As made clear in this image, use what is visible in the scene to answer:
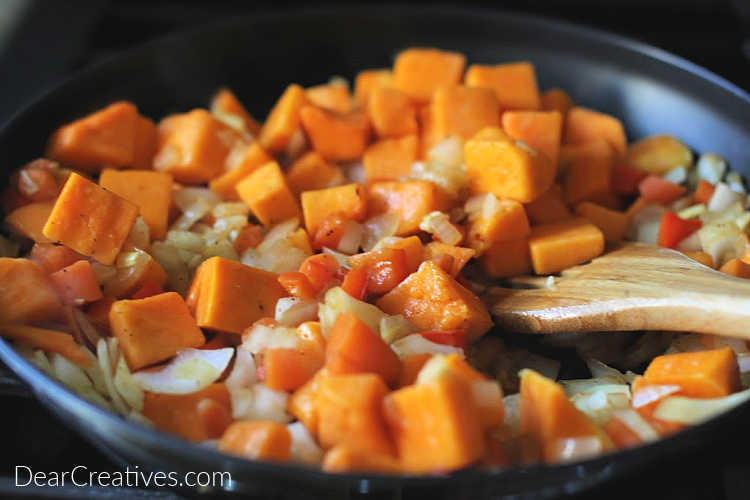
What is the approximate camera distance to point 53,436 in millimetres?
1835

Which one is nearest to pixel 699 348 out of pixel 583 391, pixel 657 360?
pixel 657 360

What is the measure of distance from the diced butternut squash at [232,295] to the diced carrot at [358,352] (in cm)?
26

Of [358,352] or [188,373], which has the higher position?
[358,352]

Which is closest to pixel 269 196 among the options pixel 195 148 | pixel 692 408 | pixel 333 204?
pixel 333 204

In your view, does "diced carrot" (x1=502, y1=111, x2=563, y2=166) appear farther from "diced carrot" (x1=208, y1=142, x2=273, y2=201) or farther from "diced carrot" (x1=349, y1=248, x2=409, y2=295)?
"diced carrot" (x1=208, y1=142, x2=273, y2=201)

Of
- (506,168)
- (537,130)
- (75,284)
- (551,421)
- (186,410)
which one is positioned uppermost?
(537,130)

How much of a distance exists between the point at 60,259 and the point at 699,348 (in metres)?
1.52

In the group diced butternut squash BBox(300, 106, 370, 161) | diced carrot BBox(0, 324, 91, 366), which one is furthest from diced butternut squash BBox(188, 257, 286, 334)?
diced butternut squash BBox(300, 106, 370, 161)

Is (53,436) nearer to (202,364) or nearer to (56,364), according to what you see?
(56,364)

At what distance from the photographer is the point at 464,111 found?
2.22 metres

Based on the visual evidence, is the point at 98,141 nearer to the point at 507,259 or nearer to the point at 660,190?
the point at 507,259

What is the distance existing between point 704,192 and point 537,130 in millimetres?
518

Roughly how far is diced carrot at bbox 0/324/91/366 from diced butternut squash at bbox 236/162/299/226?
641 millimetres

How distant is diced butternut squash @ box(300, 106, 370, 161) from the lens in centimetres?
227
